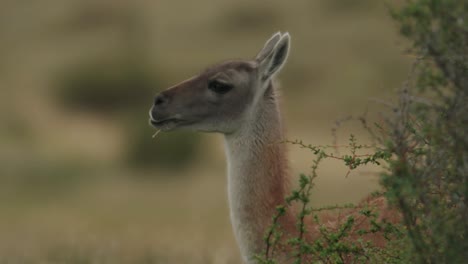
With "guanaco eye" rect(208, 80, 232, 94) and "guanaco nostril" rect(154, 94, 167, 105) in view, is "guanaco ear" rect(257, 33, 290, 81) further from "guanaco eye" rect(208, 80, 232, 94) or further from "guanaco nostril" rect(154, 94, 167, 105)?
"guanaco nostril" rect(154, 94, 167, 105)

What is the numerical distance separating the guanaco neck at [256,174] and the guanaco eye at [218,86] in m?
0.31

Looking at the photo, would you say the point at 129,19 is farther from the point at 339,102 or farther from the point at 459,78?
the point at 459,78

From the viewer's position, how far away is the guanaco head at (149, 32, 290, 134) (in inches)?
311

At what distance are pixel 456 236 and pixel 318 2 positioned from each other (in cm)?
4352

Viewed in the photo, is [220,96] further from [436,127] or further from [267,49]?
[436,127]

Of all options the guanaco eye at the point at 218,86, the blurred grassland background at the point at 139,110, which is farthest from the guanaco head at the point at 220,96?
the blurred grassland background at the point at 139,110

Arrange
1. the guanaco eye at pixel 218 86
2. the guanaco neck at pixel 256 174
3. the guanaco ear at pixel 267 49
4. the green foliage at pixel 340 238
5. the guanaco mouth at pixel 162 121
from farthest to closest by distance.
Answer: the guanaco ear at pixel 267 49, the guanaco eye at pixel 218 86, the guanaco mouth at pixel 162 121, the guanaco neck at pixel 256 174, the green foliage at pixel 340 238

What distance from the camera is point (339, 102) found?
39.1 meters

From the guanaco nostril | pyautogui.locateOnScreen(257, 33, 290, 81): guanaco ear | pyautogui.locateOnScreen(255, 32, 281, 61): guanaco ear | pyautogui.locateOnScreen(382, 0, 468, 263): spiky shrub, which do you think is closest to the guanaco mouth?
the guanaco nostril

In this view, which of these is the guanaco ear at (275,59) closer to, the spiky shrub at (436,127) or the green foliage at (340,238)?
the green foliage at (340,238)

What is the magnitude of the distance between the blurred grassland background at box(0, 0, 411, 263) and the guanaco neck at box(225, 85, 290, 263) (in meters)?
2.66

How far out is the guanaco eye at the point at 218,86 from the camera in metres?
8.04

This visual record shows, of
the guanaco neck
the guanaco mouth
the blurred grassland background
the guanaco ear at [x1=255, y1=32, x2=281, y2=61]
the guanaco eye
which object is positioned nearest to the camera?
the guanaco neck

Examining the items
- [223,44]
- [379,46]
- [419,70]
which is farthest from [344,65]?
[419,70]
